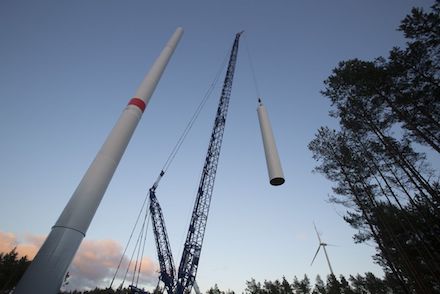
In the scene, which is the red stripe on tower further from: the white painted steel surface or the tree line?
the tree line

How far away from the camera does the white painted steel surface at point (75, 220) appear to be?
2.71 metres

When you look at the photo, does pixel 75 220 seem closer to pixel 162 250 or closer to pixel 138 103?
pixel 138 103

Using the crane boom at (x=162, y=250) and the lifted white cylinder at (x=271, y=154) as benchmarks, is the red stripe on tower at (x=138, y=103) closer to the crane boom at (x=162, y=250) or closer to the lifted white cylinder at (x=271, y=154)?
the lifted white cylinder at (x=271, y=154)

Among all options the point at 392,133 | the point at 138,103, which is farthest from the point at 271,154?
the point at 392,133

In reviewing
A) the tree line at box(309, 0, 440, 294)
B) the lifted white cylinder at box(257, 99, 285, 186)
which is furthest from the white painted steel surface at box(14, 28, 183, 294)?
the tree line at box(309, 0, 440, 294)

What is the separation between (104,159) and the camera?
12.6 ft

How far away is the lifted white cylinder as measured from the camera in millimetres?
3113

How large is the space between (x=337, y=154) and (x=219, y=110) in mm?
16545

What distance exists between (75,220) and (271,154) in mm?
3023

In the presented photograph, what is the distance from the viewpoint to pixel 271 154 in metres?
3.40

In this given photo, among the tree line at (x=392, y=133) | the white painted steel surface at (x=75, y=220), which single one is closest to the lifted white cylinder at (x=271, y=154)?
the white painted steel surface at (x=75, y=220)

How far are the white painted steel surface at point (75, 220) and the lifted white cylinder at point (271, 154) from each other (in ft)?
8.73

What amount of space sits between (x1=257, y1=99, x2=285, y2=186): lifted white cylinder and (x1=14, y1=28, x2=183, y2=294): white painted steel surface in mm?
2662

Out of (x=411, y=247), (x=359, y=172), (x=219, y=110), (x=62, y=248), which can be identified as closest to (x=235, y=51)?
(x=219, y=110)
